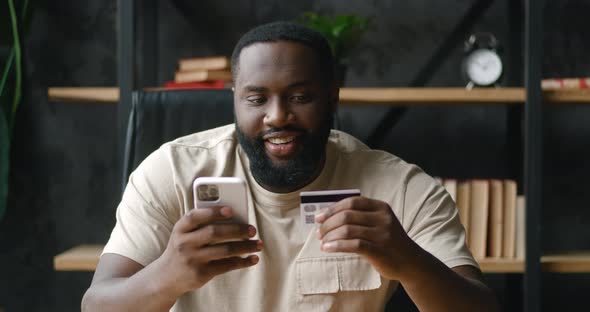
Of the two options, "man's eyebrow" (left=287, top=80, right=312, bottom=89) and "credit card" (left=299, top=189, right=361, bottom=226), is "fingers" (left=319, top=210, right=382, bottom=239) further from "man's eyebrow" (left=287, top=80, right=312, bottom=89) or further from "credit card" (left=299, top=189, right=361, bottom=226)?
"man's eyebrow" (left=287, top=80, right=312, bottom=89)

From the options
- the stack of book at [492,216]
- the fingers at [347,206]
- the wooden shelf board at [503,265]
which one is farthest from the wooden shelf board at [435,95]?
the fingers at [347,206]

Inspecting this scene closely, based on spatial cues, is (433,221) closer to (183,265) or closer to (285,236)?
(285,236)

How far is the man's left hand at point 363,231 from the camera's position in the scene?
0.94 meters

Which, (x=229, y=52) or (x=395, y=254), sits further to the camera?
(x=229, y=52)

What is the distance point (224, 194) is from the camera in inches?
36.6

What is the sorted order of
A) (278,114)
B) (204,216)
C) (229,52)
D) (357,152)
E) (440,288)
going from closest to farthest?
(204,216)
(440,288)
(278,114)
(357,152)
(229,52)

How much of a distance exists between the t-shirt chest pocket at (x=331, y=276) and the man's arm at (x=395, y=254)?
0.48 feet

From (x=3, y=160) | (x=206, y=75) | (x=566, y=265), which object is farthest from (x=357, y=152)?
(x=3, y=160)

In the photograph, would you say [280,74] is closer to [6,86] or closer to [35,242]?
[6,86]

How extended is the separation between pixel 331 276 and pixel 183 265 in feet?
1.08

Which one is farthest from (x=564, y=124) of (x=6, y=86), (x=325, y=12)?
(x=6, y=86)

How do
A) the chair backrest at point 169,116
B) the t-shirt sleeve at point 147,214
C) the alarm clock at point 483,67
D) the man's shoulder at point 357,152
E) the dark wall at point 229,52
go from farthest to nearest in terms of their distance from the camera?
the dark wall at point 229,52, the alarm clock at point 483,67, the chair backrest at point 169,116, the man's shoulder at point 357,152, the t-shirt sleeve at point 147,214

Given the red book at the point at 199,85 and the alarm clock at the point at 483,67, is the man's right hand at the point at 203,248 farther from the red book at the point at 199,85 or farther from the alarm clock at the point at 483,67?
the alarm clock at the point at 483,67

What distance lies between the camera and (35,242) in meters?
2.25
